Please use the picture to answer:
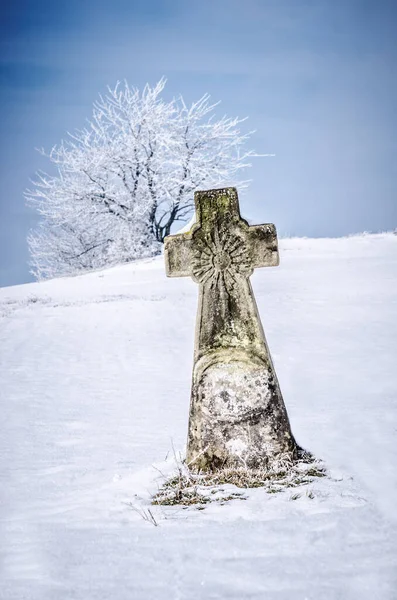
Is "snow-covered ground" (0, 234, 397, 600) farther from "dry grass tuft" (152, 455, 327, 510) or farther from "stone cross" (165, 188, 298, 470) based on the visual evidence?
"stone cross" (165, 188, 298, 470)

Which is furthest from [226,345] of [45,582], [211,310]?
[45,582]

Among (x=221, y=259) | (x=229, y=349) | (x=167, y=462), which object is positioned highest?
(x=221, y=259)

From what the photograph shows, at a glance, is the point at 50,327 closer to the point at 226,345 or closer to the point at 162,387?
the point at 162,387

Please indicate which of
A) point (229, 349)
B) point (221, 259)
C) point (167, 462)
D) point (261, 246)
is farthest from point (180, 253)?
point (167, 462)

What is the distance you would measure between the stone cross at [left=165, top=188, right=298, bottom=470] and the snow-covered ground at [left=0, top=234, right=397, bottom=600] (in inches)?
17.7

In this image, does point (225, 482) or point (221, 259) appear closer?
point (225, 482)

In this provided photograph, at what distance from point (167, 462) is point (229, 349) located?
42.5 inches

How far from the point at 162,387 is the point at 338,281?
7973 millimetres

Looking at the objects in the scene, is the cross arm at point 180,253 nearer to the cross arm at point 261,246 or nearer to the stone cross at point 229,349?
the stone cross at point 229,349

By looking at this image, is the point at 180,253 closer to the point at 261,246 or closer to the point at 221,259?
the point at 221,259

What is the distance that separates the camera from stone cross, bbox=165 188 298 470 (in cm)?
362

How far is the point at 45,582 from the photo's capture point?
2.23 metres

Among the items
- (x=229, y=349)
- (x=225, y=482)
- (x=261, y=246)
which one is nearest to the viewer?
(x=225, y=482)

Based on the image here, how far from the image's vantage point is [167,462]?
4008mm
